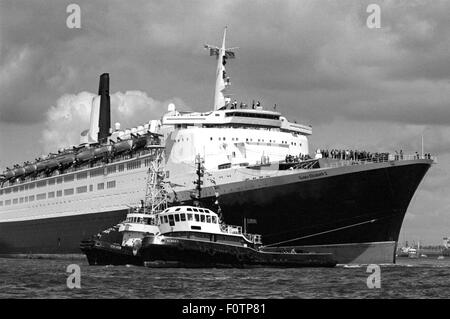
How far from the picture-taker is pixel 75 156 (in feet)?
312

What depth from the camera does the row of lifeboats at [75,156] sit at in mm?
81500

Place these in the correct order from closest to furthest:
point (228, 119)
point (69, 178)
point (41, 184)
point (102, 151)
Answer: point (228, 119), point (102, 151), point (69, 178), point (41, 184)

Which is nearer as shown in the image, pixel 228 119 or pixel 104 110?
pixel 228 119

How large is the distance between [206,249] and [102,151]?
3184 cm

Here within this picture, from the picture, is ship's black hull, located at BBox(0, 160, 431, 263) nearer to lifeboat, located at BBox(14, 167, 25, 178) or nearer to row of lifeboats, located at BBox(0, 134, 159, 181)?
row of lifeboats, located at BBox(0, 134, 159, 181)

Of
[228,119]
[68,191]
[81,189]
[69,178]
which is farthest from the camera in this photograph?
[69,178]

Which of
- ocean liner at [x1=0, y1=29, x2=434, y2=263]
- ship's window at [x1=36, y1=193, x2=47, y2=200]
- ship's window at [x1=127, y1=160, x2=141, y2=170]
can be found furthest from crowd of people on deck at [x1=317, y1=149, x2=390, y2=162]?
ship's window at [x1=36, y1=193, x2=47, y2=200]

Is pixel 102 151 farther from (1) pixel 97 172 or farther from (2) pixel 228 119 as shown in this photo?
(2) pixel 228 119

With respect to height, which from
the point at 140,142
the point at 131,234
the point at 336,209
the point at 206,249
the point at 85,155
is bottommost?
the point at 206,249

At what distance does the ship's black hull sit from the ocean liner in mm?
77

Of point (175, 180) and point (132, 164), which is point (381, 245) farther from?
point (132, 164)

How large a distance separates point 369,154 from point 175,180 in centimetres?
1882

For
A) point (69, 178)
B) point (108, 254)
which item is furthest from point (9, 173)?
point (108, 254)

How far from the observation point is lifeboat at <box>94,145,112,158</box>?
285 ft
